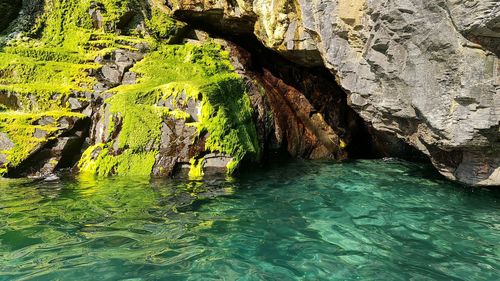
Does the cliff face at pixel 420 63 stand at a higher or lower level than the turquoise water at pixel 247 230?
higher

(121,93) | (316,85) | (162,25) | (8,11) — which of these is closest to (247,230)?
(121,93)

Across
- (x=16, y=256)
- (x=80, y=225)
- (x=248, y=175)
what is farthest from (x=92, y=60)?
(x=16, y=256)

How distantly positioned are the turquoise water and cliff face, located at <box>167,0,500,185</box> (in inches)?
41.7

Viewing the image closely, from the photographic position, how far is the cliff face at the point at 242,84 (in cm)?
611

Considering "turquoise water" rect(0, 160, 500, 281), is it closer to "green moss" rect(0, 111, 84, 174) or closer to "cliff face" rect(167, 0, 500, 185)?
"green moss" rect(0, 111, 84, 174)

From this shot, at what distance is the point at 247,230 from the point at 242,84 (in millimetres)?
6519

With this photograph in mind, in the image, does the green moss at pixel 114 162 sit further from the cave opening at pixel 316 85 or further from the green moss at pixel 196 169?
the cave opening at pixel 316 85

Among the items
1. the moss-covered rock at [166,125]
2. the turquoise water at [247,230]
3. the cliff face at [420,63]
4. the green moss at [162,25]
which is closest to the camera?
the turquoise water at [247,230]

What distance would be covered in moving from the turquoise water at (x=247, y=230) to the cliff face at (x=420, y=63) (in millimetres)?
1060

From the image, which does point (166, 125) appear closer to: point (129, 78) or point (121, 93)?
point (121, 93)

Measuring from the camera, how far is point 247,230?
18.1ft

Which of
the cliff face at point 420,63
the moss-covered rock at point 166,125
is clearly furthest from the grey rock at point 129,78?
the cliff face at point 420,63

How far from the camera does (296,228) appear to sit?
562 centimetres

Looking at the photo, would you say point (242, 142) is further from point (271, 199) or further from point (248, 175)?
point (271, 199)
